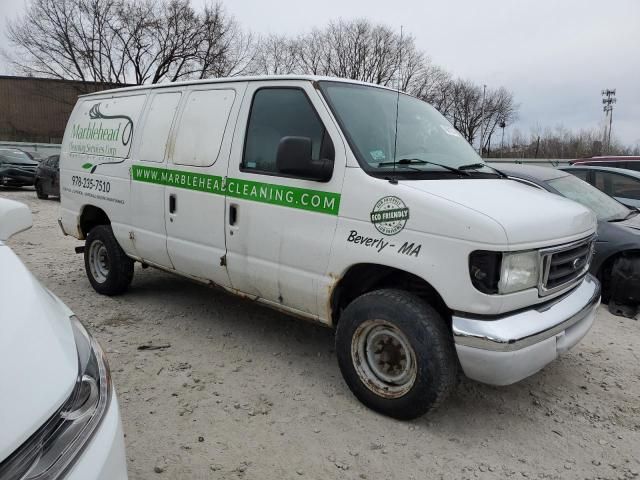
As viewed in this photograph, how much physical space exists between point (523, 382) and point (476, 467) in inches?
49.1

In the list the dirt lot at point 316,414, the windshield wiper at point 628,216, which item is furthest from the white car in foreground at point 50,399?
the windshield wiper at point 628,216

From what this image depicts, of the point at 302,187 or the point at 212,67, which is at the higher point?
the point at 212,67

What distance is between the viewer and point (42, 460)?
4.50 feet

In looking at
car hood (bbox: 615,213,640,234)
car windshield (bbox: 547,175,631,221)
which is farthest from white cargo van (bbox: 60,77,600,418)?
car windshield (bbox: 547,175,631,221)

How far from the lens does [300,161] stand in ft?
10.4

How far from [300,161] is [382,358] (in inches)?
55.9

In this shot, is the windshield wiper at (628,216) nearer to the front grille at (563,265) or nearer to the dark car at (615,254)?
the dark car at (615,254)

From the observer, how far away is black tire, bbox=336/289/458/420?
9.51ft

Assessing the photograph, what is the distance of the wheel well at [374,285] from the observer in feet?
10.5

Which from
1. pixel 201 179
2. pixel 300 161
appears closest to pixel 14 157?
pixel 201 179

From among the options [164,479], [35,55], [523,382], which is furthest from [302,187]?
[35,55]

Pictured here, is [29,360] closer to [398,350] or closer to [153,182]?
[398,350]

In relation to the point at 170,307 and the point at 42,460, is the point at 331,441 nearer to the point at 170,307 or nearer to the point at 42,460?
the point at 42,460

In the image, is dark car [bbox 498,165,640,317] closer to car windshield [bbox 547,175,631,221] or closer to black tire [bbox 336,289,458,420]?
car windshield [bbox 547,175,631,221]
